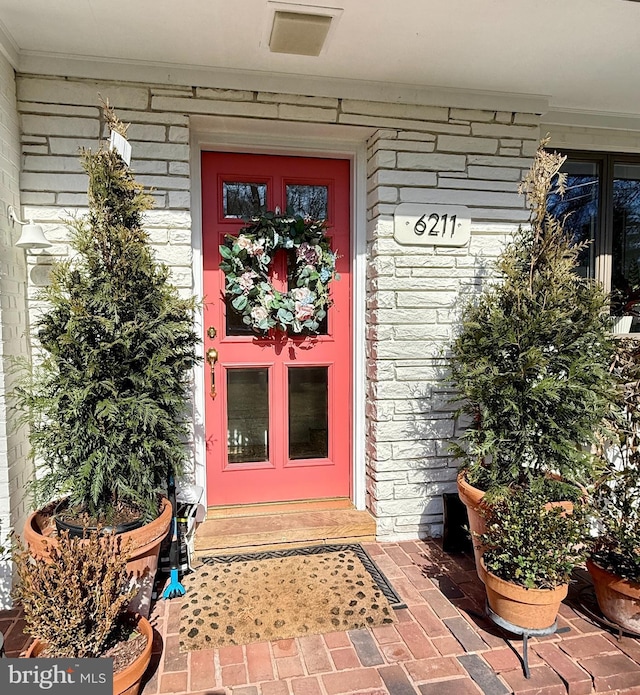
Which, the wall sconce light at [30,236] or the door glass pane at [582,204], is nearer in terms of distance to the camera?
the wall sconce light at [30,236]

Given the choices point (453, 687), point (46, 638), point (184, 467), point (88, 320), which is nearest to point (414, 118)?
point (88, 320)

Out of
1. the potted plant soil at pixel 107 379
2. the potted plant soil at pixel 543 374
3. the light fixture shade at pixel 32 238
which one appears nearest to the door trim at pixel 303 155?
the potted plant soil at pixel 107 379

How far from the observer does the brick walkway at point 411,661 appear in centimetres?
169

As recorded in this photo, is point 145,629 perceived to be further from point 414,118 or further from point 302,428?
point 414,118

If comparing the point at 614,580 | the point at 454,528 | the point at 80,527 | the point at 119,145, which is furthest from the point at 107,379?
the point at 614,580

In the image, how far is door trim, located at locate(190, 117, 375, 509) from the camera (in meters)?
2.61

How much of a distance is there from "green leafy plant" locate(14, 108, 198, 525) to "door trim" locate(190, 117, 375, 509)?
2.03ft

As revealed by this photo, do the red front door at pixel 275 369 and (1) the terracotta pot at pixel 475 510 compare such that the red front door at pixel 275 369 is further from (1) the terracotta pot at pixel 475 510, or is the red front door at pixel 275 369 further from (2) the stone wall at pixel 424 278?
(1) the terracotta pot at pixel 475 510

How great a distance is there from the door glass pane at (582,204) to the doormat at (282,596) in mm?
2379

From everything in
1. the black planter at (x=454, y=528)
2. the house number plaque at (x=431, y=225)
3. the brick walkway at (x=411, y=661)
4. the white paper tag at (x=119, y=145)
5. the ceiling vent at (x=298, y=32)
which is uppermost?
the ceiling vent at (x=298, y=32)

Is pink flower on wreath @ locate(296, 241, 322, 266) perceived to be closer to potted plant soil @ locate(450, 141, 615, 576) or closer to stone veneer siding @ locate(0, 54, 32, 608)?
potted plant soil @ locate(450, 141, 615, 576)

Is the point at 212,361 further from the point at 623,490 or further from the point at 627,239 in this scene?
the point at 627,239

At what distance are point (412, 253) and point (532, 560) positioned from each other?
163cm

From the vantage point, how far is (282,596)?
2.18 m
